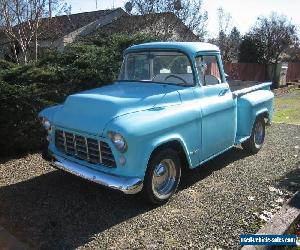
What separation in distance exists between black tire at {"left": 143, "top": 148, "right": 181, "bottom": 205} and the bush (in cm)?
284

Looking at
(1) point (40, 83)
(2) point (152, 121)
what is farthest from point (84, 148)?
(1) point (40, 83)

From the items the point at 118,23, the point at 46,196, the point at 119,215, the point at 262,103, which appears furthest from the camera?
the point at 118,23

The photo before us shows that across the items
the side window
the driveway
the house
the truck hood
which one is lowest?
the driveway

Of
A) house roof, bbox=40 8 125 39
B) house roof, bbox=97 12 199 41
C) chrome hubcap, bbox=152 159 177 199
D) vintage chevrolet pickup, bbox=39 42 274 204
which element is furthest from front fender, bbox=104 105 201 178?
house roof, bbox=97 12 199 41

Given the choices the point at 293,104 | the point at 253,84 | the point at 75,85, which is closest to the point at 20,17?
the point at 75,85

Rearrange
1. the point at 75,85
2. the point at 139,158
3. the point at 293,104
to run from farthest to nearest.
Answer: the point at 293,104, the point at 75,85, the point at 139,158

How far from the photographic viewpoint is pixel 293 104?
45.9 ft

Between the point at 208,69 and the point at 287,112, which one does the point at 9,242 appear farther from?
the point at 287,112

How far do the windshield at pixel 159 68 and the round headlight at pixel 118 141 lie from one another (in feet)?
5.38

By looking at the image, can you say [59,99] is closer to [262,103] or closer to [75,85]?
[75,85]

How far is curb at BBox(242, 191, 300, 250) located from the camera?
13.6ft

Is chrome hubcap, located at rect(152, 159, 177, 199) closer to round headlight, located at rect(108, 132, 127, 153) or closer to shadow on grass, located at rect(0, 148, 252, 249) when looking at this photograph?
shadow on grass, located at rect(0, 148, 252, 249)

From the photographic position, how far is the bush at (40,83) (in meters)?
6.34

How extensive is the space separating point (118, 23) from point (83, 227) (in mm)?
14774
